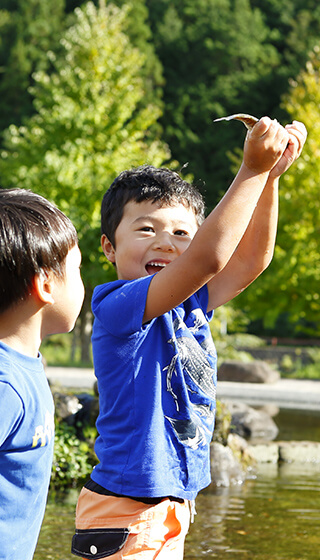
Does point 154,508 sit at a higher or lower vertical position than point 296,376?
higher

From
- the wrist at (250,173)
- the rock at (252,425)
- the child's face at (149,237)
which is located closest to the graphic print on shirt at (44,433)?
the child's face at (149,237)

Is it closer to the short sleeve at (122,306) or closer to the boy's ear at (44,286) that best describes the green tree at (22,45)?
the short sleeve at (122,306)

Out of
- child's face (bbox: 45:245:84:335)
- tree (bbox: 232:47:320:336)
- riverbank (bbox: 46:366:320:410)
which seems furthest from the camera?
tree (bbox: 232:47:320:336)

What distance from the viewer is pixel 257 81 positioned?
39.5 meters

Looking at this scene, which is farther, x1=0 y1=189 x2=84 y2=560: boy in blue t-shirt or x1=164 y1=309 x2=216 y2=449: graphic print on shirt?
x1=164 y1=309 x2=216 y2=449: graphic print on shirt

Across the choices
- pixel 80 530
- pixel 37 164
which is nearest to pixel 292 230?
pixel 37 164

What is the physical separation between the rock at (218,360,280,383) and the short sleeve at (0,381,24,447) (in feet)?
45.8

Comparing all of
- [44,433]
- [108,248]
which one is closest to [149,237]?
[108,248]

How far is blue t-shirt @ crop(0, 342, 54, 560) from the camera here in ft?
5.19

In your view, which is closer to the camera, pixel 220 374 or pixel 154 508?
pixel 154 508

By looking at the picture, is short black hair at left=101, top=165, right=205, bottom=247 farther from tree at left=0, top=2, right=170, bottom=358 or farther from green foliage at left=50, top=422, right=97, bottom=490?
tree at left=0, top=2, right=170, bottom=358

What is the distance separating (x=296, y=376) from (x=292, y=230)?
11.6ft

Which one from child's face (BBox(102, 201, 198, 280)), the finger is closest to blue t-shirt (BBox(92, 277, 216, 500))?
child's face (BBox(102, 201, 198, 280))

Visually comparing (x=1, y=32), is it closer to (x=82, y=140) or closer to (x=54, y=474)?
(x=82, y=140)
